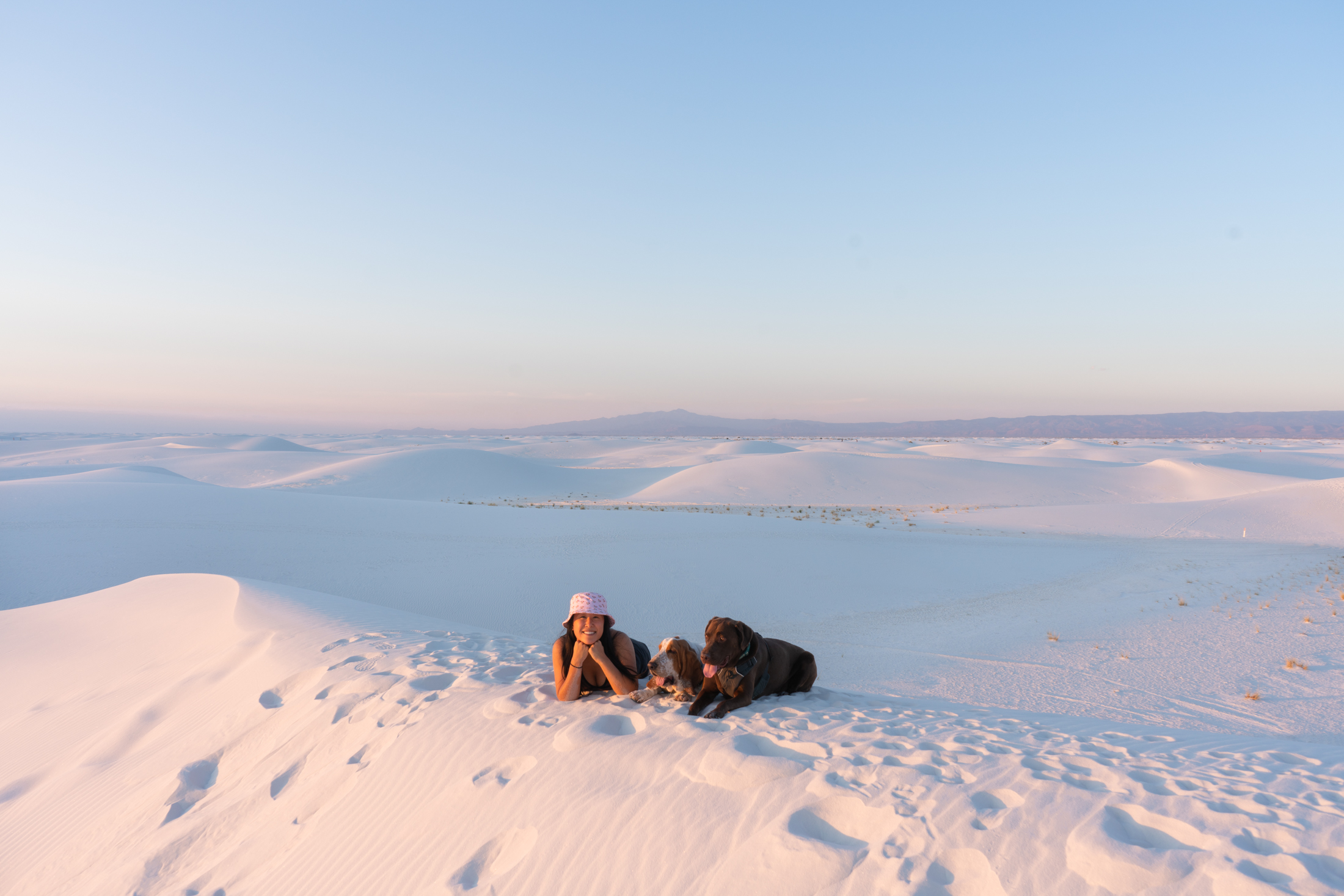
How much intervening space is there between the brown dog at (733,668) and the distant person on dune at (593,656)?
0.49 meters

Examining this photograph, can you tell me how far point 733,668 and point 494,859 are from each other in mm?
1593

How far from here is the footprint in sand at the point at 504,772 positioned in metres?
3.29

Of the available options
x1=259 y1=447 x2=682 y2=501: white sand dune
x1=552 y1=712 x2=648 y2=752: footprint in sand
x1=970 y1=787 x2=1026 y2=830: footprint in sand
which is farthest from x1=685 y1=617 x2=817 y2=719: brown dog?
x1=259 y1=447 x2=682 y2=501: white sand dune

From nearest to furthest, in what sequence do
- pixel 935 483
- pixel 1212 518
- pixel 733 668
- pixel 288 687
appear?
pixel 733 668, pixel 288 687, pixel 1212 518, pixel 935 483

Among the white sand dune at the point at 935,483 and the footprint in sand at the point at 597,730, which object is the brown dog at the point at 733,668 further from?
the white sand dune at the point at 935,483

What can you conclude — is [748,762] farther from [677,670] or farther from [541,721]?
[541,721]

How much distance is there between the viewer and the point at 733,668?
12.4ft

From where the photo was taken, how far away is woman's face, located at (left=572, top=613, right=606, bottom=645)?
4012mm

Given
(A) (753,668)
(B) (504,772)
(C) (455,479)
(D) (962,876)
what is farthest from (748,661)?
(C) (455,479)

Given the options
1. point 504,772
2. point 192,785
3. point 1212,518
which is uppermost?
point 504,772

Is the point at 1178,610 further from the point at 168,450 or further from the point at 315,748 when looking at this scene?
the point at 168,450

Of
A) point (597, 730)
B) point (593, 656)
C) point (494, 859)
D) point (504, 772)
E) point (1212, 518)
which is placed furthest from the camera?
point (1212, 518)

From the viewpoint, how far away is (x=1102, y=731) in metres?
3.87

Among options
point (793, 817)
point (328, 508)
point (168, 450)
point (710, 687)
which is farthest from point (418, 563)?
point (168, 450)
